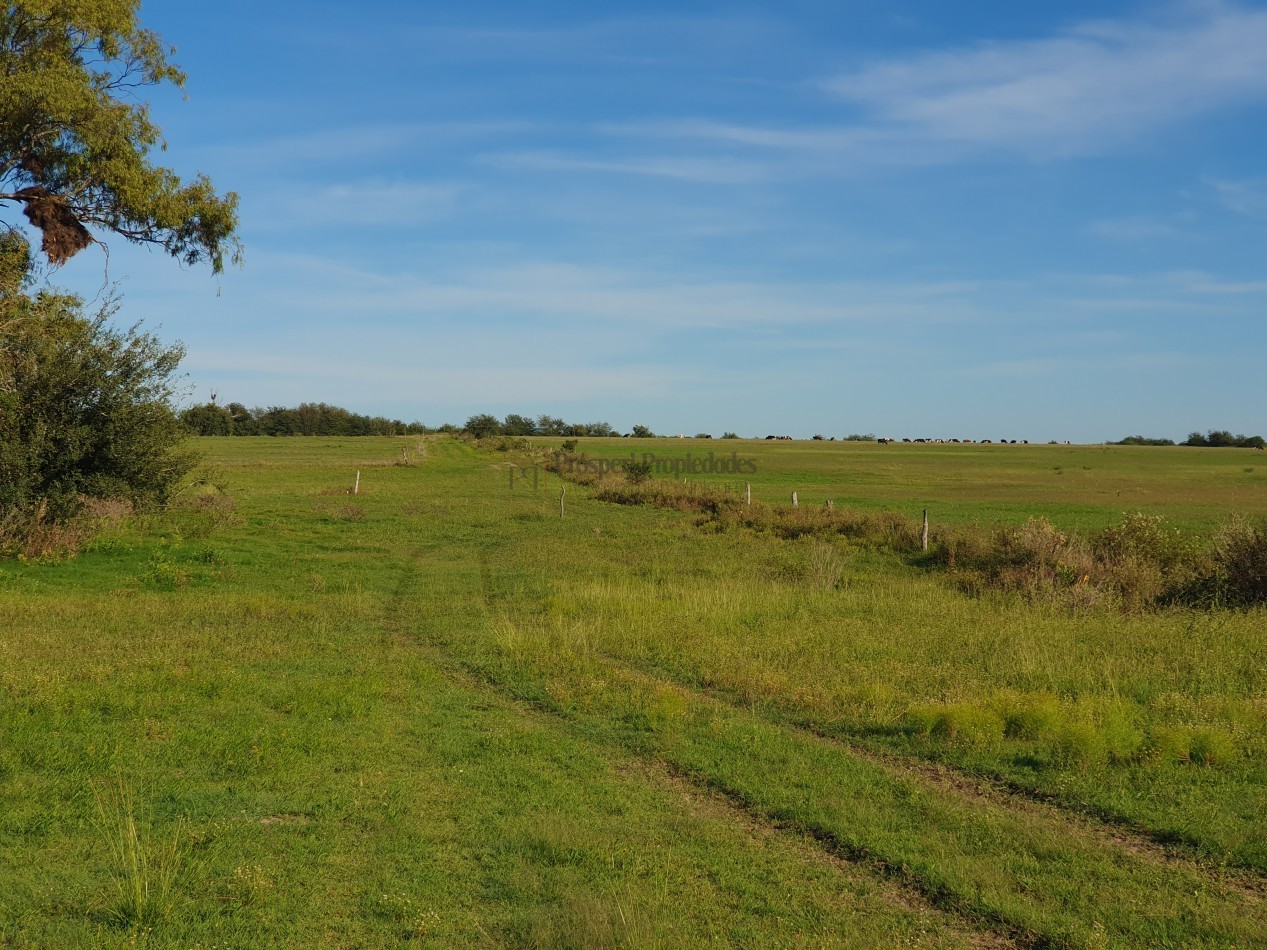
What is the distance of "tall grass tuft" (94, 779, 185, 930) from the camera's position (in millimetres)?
5352

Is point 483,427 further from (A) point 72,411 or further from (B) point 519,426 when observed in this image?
(A) point 72,411

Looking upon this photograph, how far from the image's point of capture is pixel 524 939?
5250 millimetres

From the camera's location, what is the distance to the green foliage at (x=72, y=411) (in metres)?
19.9

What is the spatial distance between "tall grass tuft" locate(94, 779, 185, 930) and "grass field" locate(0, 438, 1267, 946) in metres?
0.02

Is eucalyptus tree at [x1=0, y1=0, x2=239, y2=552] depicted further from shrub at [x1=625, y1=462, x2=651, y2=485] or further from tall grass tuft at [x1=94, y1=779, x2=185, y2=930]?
shrub at [x1=625, y1=462, x2=651, y2=485]

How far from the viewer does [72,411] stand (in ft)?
68.6

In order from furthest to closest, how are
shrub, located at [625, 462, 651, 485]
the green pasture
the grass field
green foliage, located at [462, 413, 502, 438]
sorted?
green foliage, located at [462, 413, 502, 438], shrub, located at [625, 462, 651, 485], the green pasture, the grass field

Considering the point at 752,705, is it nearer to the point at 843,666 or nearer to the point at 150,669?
the point at 843,666

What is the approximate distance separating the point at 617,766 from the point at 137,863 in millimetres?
3997

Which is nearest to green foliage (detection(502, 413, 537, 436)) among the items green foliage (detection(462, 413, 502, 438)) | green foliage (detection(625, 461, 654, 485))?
green foliage (detection(462, 413, 502, 438))

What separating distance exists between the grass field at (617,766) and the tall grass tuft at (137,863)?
2cm

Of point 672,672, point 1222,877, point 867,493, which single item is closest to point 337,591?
point 672,672

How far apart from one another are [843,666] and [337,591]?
10.6 metres

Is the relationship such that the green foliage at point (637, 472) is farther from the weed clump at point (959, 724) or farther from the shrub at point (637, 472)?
the weed clump at point (959, 724)
